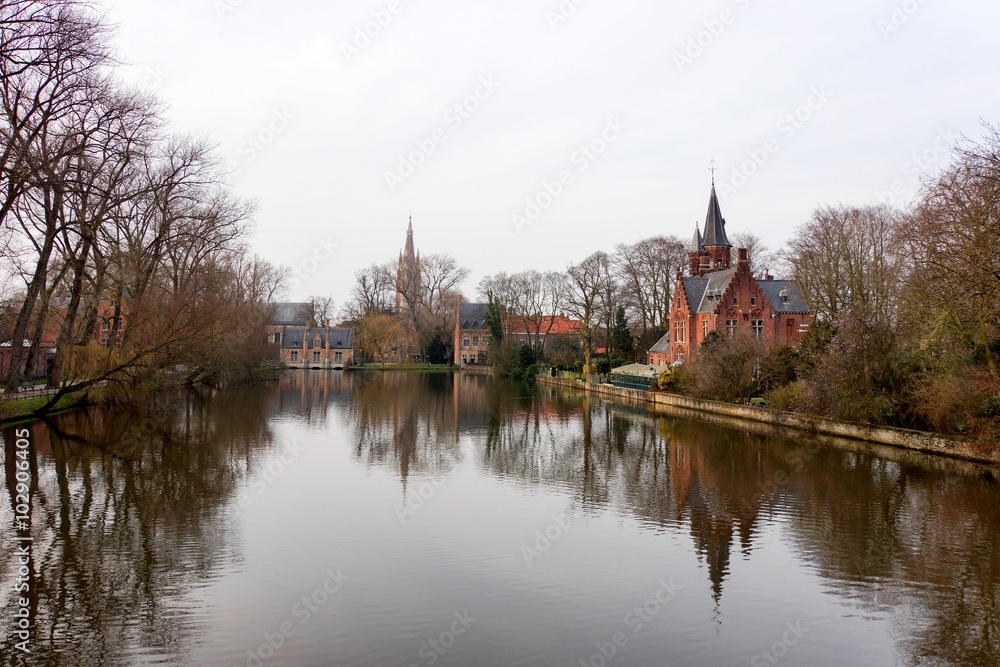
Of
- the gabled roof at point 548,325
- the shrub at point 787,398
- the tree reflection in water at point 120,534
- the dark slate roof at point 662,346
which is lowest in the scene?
the tree reflection in water at point 120,534

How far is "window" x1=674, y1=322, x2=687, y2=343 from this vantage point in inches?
1765

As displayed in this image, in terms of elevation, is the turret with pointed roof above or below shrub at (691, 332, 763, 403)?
above

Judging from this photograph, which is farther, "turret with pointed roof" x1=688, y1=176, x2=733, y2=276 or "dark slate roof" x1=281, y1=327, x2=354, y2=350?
"dark slate roof" x1=281, y1=327, x2=354, y2=350

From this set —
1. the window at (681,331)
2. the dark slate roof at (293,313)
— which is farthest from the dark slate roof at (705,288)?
the dark slate roof at (293,313)

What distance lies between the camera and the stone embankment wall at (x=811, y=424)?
58.6 ft

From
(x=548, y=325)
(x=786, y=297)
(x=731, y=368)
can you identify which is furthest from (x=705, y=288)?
(x=548, y=325)

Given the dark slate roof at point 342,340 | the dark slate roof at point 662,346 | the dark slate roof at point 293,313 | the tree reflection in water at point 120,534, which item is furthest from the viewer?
the dark slate roof at point 293,313

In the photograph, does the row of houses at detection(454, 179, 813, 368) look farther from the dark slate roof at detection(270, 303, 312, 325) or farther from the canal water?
the dark slate roof at detection(270, 303, 312, 325)

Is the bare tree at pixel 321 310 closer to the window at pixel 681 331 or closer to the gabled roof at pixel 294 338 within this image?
the gabled roof at pixel 294 338

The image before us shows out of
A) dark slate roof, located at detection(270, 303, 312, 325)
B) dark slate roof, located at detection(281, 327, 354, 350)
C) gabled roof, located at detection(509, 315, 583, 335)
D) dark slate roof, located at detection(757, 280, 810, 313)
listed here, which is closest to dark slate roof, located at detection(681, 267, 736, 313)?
dark slate roof, located at detection(757, 280, 810, 313)

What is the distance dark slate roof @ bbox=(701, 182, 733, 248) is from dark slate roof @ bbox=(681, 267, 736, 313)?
332cm

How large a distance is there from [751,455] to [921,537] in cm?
793

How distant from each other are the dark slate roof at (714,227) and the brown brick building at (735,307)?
429cm

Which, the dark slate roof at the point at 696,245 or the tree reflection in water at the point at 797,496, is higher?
the dark slate roof at the point at 696,245
